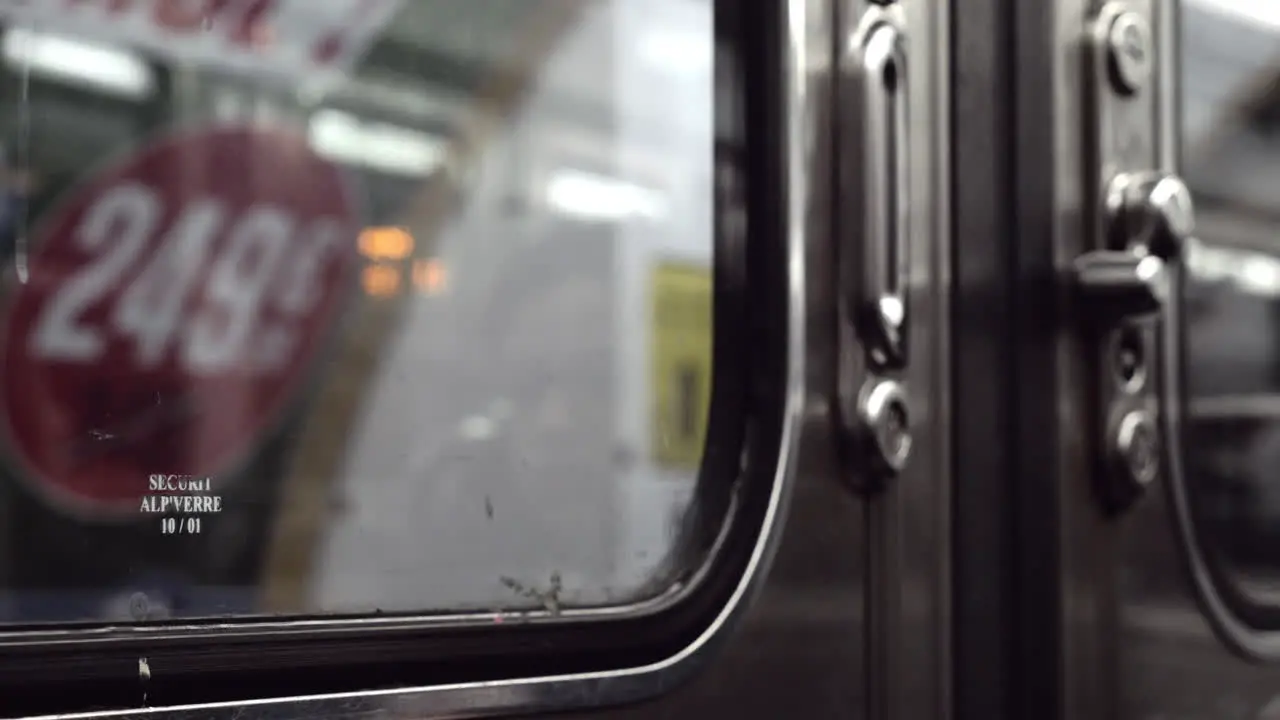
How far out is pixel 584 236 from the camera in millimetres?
1022

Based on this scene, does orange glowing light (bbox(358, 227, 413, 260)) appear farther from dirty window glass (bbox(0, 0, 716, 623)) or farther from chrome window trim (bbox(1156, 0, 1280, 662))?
chrome window trim (bbox(1156, 0, 1280, 662))

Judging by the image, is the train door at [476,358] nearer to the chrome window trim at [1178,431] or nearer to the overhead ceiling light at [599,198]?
the overhead ceiling light at [599,198]

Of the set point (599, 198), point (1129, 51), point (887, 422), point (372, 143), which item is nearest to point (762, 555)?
point (887, 422)

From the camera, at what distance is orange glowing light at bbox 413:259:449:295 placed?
3.12 ft

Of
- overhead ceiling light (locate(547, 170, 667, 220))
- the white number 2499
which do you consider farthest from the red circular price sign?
overhead ceiling light (locate(547, 170, 667, 220))

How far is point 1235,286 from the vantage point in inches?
52.3

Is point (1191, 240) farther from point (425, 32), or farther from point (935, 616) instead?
point (425, 32)

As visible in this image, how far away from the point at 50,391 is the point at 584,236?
1.18ft

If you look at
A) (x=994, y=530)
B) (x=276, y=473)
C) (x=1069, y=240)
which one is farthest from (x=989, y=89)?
(x=276, y=473)

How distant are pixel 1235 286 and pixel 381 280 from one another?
2.63ft

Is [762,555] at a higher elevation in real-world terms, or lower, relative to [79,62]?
lower

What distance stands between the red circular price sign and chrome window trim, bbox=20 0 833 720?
16 centimetres

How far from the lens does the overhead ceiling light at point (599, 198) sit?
3.32ft

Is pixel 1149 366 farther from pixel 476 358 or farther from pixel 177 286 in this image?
pixel 177 286
